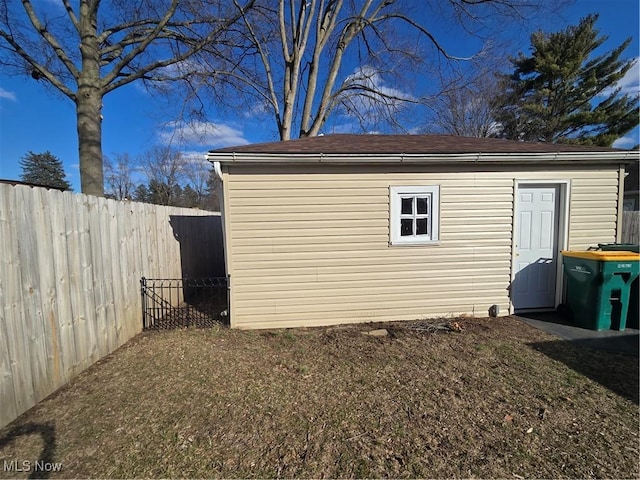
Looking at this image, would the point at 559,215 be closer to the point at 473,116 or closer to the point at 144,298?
the point at 144,298

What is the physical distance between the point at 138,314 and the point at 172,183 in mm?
31107

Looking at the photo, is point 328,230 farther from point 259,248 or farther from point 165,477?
point 165,477

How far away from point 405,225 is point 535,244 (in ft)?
7.93

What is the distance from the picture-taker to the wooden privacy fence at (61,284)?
254 centimetres

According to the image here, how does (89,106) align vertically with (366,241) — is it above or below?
above

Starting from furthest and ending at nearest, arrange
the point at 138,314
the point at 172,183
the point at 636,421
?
the point at 172,183
the point at 138,314
the point at 636,421

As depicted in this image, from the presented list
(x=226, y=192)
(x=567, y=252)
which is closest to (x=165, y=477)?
(x=226, y=192)

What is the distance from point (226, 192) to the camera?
16.1 ft

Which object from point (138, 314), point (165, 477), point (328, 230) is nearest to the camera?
point (165, 477)

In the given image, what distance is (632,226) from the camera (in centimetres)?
884

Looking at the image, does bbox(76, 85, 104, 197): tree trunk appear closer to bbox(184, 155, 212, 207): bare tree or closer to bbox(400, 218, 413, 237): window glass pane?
bbox(400, 218, 413, 237): window glass pane

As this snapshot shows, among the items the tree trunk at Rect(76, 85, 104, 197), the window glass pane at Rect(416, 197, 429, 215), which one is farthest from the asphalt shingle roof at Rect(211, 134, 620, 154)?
the tree trunk at Rect(76, 85, 104, 197)

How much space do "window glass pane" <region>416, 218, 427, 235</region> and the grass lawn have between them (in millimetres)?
1972

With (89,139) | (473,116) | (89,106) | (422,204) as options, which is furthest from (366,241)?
(473,116)
